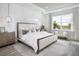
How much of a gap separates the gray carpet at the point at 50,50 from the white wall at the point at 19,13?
55cm

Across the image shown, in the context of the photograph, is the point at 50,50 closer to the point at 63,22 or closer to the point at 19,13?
the point at 63,22

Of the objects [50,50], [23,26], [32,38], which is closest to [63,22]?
[50,50]

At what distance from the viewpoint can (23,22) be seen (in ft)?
7.22

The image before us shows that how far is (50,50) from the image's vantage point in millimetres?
2078

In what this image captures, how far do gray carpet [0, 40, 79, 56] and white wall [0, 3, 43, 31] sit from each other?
55cm

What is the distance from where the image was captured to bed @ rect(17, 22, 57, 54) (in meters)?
2.14

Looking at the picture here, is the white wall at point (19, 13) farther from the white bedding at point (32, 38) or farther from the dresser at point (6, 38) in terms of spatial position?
the white bedding at point (32, 38)

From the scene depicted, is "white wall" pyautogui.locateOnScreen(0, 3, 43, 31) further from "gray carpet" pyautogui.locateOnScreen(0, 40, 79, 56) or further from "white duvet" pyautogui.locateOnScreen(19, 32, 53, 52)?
"gray carpet" pyautogui.locateOnScreen(0, 40, 79, 56)

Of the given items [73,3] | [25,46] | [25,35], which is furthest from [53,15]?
[25,46]

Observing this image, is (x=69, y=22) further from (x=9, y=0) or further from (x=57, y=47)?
(x=9, y=0)

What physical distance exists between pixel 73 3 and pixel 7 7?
5.54ft

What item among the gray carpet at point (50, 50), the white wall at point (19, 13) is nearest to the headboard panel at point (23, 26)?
the white wall at point (19, 13)

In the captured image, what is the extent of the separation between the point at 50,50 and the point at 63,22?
84 centimetres

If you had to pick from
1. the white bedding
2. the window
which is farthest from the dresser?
the window
